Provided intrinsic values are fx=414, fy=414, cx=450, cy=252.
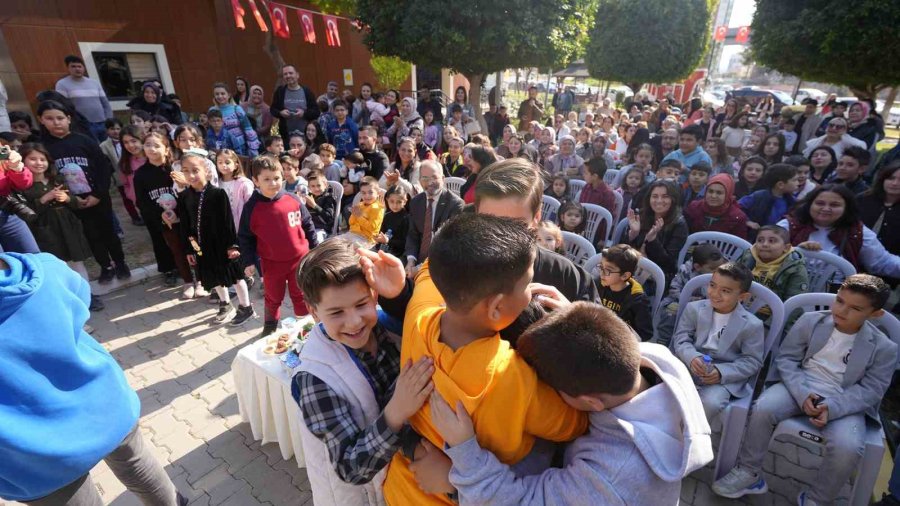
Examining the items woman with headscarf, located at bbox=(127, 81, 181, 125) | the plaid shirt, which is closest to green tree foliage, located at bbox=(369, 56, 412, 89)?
woman with headscarf, located at bbox=(127, 81, 181, 125)


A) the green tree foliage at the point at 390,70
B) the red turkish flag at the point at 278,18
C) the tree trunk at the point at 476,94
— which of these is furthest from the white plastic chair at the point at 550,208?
the green tree foliage at the point at 390,70

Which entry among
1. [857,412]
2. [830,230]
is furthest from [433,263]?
[830,230]

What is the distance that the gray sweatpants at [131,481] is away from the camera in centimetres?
160

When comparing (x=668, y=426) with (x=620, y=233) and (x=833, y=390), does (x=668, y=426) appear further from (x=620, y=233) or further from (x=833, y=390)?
(x=620, y=233)

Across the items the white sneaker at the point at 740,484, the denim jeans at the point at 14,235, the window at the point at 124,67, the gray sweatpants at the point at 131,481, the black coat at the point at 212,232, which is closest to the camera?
the gray sweatpants at the point at 131,481

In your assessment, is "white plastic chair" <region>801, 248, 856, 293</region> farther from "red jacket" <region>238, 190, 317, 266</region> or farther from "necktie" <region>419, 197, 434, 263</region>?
"red jacket" <region>238, 190, 317, 266</region>

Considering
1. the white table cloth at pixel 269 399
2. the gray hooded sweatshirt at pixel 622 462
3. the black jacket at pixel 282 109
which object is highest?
the black jacket at pixel 282 109

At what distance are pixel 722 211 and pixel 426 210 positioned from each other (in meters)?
2.97

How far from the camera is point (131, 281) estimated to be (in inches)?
200

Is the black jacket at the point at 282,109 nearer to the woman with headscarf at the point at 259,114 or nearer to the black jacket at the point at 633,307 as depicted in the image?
the woman with headscarf at the point at 259,114

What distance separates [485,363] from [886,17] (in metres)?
13.0

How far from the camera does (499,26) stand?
859 centimetres

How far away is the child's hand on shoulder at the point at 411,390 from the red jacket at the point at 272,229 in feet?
8.97

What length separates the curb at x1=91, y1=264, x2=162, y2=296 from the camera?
15.9 ft
